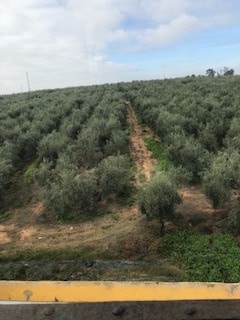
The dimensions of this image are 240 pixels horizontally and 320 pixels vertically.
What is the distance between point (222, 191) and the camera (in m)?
11.1

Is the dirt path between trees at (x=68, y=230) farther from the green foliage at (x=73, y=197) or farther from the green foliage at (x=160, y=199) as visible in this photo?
the green foliage at (x=160, y=199)

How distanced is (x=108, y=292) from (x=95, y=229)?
Answer: 9425mm

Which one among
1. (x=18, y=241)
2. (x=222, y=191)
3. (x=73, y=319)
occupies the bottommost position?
(x=18, y=241)

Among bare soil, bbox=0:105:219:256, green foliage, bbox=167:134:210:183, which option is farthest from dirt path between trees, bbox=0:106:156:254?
green foliage, bbox=167:134:210:183

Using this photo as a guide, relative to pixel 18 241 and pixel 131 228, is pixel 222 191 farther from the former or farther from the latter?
pixel 18 241

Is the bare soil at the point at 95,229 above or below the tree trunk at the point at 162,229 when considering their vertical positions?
below

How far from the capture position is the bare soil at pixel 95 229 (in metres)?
10.6

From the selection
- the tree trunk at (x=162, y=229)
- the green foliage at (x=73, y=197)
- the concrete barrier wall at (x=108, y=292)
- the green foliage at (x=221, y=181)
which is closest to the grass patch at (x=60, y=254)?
the tree trunk at (x=162, y=229)

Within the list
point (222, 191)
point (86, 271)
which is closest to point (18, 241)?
point (86, 271)

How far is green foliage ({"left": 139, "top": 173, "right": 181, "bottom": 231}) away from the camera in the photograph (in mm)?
10617

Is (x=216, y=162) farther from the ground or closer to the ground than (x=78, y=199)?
farther from the ground

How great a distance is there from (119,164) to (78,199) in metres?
2.26

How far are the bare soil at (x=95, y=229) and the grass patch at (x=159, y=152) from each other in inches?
128

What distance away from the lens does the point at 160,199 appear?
419 inches
